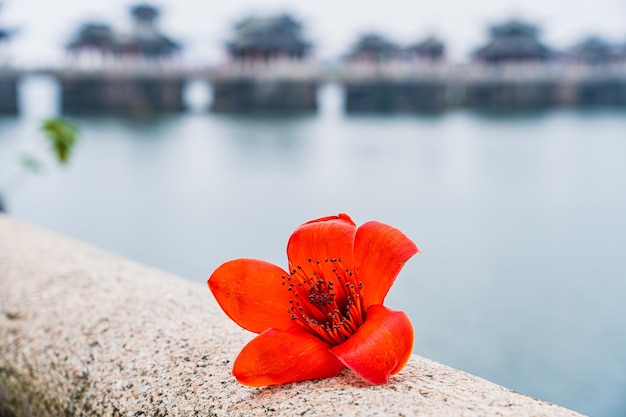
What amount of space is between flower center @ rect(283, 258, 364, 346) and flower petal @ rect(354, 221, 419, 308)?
0.02 m

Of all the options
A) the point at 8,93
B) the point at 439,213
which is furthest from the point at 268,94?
the point at 439,213

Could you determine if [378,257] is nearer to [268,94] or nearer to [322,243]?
[322,243]

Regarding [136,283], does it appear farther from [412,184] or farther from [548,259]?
[412,184]

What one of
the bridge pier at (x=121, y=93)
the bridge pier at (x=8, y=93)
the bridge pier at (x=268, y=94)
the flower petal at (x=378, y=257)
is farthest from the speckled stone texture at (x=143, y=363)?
the bridge pier at (x=8, y=93)

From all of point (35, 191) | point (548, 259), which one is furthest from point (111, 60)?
point (548, 259)

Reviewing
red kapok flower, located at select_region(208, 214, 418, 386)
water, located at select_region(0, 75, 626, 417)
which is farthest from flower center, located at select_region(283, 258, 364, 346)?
water, located at select_region(0, 75, 626, 417)

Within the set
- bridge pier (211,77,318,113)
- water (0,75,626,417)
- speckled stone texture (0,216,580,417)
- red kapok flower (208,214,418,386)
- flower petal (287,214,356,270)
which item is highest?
flower petal (287,214,356,270)

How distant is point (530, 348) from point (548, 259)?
2358 mm

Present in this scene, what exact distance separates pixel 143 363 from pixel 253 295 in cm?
35

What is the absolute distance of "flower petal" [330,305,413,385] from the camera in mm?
963

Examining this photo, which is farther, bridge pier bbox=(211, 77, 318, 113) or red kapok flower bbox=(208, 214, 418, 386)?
bridge pier bbox=(211, 77, 318, 113)

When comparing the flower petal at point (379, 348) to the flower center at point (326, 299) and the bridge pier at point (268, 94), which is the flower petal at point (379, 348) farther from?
the bridge pier at point (268, 94)

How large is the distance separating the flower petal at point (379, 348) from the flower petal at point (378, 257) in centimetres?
6

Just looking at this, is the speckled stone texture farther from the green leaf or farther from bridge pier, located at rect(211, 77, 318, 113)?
bridge pier, located at rect(211, 77, 318, 113)
